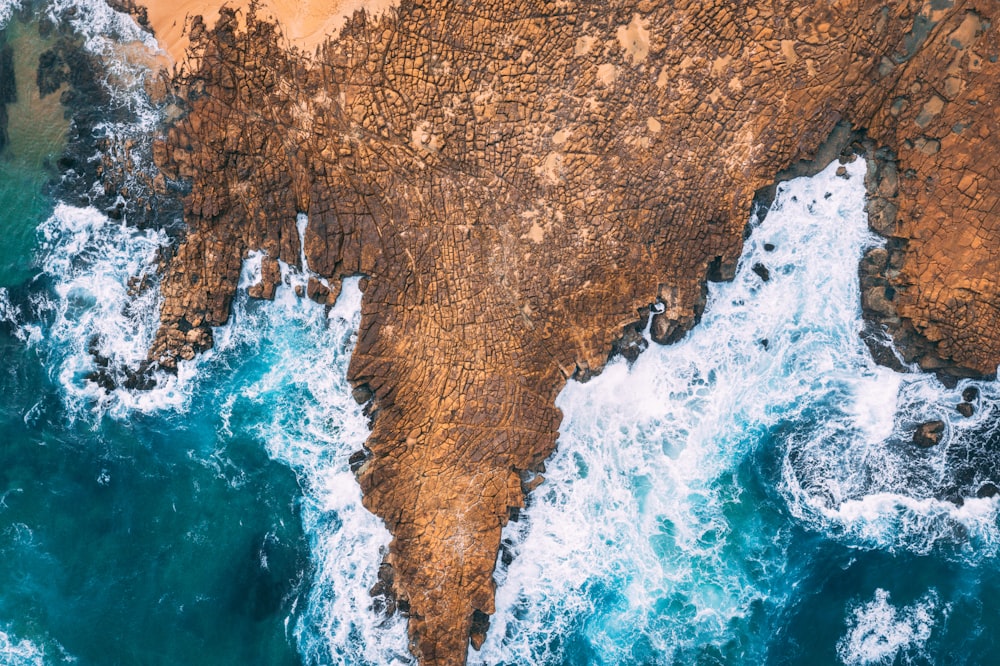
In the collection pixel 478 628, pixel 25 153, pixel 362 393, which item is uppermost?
pixel 25 153

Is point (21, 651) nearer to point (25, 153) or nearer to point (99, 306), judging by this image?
point (99, 306)

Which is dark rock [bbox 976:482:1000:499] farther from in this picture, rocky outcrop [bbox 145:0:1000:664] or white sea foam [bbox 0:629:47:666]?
white sea foam [bbox 0:629:47:666]

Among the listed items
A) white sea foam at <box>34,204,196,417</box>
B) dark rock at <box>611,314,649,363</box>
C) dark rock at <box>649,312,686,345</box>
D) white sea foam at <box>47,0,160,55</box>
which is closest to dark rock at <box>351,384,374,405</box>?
white sea foam at <box>34,204,196,417</box>

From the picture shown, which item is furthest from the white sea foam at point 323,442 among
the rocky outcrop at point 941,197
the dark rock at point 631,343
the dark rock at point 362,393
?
the rocky outcrop at point 941,197

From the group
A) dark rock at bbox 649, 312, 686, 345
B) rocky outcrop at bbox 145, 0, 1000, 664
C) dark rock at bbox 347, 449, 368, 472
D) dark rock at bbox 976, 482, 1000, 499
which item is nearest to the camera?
rocky outcrop at bbox 145, 0, 1000, 664

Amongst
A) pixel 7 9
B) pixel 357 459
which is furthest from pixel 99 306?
pixel 7 9

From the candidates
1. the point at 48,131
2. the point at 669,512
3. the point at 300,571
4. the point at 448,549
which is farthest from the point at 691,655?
the point at 48,131
